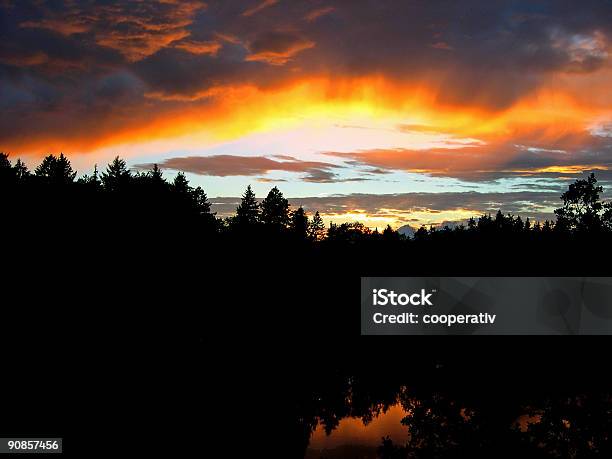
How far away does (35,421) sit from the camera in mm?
17078

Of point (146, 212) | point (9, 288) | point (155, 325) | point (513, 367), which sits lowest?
point (513, 367)

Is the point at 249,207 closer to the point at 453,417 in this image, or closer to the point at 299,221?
the point at 299,221

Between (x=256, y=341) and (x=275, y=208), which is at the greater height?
(x=275, y=208)

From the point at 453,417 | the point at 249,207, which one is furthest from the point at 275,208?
the point at 453,417

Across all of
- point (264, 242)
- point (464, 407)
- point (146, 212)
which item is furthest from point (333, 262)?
point (464, 407)

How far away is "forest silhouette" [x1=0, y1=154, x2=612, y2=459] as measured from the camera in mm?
20078

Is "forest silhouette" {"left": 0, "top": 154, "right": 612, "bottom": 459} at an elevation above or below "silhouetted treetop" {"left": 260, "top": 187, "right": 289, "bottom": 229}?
below

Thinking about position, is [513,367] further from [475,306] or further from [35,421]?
[35,421]

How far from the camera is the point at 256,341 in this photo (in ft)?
130

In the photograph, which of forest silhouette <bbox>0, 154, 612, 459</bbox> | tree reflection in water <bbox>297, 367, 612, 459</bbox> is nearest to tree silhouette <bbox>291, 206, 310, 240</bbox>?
forest silhouette <bbox>0, 154, 612, 459</bbox>

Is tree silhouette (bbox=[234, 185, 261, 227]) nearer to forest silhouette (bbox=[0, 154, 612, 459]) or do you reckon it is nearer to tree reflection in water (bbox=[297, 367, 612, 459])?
Result: forest silhouette (bbox=[0, 154, 612, 459])

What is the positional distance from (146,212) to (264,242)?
25.4 metres

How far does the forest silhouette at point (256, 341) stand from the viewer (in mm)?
20078

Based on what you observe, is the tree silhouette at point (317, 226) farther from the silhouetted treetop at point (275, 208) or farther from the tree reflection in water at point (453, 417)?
the tree reflection in water at point (453, 417)
